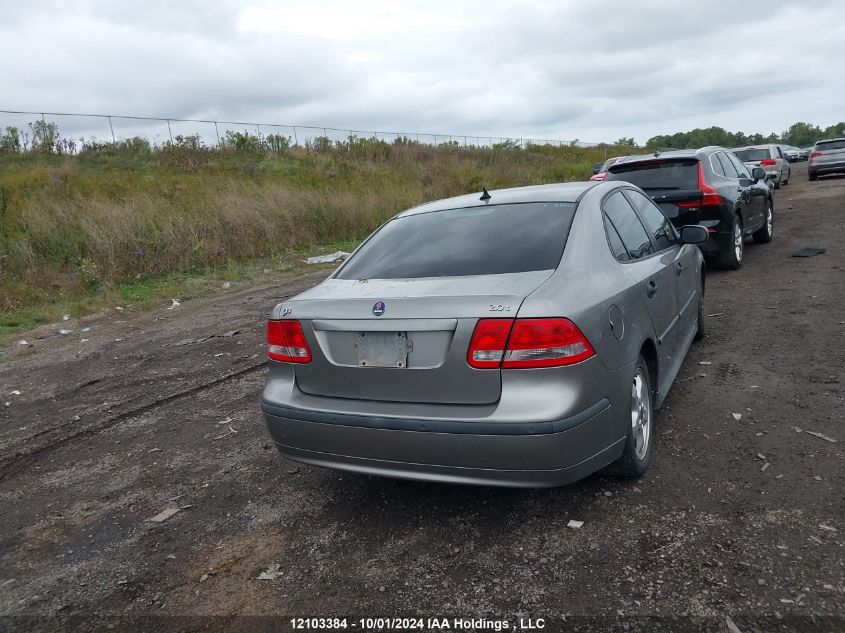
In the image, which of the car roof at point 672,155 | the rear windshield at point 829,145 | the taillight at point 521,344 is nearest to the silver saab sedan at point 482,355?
the taillight at point 521,344

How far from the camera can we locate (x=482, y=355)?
280 centimetres

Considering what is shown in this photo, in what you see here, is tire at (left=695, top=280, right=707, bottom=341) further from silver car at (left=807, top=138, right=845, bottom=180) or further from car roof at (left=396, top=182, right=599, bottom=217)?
silver car at (left=807, top=138, right=845, bottom=180)

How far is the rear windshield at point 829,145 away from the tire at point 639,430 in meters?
25.6

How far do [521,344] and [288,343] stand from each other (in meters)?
1.23

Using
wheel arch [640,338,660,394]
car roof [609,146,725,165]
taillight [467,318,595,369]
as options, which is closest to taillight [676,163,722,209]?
car roof [609,146,725,165]

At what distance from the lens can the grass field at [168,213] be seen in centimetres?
1147

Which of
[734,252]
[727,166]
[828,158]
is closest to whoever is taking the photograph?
[734,252]

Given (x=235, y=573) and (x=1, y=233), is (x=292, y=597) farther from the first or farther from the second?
(x=1, y=233)

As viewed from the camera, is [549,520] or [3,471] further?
[3,471]

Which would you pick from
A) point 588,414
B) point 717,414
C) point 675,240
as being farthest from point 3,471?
A: point 675,240

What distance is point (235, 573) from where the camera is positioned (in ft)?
9.86

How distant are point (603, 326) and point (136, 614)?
239cm

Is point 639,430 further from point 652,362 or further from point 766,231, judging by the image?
point 766,231

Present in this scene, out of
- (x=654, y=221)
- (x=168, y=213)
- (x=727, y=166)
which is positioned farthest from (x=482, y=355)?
(x=168, y=213)
